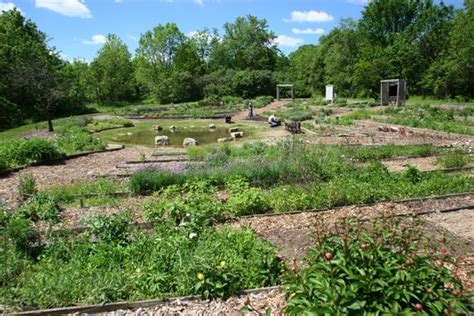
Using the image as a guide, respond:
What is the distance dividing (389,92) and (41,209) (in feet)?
105

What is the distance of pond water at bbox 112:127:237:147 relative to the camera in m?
19.8

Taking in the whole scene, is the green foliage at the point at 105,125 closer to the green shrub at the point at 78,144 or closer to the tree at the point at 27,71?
the tree at the point at 27,71

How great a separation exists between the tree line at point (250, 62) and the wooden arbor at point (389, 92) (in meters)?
10.2

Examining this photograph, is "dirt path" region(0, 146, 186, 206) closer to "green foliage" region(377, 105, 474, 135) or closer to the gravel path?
the gravel path

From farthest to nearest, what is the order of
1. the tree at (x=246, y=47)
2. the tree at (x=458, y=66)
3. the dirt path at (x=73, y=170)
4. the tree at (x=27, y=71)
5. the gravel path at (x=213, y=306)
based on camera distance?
1. the tree at (x=246, y=47)
2. the tree at (x=458, y=66)
3. the tree at (x=27, y=71)
4. the dirt path at (x=73, y=170)
5. the gravel path at (x=213, y=306)

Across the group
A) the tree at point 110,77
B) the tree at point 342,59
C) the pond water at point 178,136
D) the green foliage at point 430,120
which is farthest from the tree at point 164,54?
the green foliage at point 430,120

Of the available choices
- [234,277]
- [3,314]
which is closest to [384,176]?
[234,277]

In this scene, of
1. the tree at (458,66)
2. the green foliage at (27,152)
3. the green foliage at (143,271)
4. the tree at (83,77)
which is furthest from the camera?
the tree at (83,77)

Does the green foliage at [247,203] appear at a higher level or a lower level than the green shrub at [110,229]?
lower

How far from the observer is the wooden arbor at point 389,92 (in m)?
30.4

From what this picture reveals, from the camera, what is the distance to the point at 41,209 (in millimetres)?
7898

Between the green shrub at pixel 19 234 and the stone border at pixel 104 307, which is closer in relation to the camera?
the stone border at pixel 104 307

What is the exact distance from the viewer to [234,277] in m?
4.73

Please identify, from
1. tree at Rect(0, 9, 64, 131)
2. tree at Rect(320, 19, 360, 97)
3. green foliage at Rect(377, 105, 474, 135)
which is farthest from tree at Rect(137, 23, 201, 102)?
green foliage at Rect(377, 105, 474, 135)
